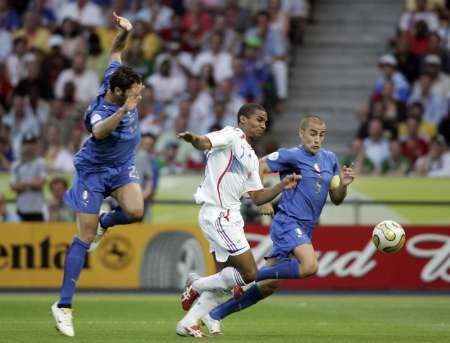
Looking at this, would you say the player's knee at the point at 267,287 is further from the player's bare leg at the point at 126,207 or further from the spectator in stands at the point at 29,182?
the spectator in stands at the point at 29,182

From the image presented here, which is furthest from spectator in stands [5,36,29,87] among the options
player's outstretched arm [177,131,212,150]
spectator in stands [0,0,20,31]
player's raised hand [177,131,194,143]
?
player's raised hand [177,131,194,143]

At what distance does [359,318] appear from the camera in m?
13.8

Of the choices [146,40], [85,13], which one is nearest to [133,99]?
[146,40]

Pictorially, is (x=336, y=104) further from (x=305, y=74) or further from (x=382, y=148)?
(x=382, y=148)

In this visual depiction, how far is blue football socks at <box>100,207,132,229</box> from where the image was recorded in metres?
12.2

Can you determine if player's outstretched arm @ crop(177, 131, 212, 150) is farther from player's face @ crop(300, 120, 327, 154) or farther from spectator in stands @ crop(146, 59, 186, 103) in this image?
spectator in stands @ crop(146, 59, 186, 103)

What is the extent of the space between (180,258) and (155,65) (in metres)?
5.86

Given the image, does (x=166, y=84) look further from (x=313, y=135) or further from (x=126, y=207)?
(x=126, y=207)

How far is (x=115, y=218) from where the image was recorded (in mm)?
12336

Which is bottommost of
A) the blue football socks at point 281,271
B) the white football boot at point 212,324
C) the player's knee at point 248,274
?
the white football boot at point 212,324

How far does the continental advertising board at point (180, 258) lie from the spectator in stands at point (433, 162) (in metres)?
1.79

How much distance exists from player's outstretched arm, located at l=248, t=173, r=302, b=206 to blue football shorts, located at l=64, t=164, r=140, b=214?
1450mm

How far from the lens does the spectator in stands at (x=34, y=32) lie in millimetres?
24234

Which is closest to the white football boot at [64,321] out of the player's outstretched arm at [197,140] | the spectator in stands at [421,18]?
the player's outstretched arm at [197,140]
